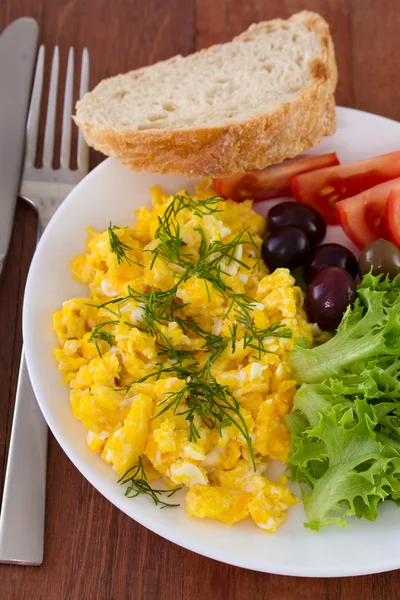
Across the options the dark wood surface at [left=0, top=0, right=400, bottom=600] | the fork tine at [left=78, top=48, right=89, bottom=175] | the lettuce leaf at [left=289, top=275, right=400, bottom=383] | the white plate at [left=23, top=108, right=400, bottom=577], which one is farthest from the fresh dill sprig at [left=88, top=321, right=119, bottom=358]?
the fork tine at [left=78, top=48, right=89, bottom=175]

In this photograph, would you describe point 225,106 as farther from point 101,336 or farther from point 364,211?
point 101,336

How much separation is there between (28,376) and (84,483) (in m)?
0.48

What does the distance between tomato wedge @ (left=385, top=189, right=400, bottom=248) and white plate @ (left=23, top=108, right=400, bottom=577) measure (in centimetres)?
29

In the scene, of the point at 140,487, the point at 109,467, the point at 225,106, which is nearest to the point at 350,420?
the point at 140,487

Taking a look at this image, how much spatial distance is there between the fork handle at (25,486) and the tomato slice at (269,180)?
119 centimetres

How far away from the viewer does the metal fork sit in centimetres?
237

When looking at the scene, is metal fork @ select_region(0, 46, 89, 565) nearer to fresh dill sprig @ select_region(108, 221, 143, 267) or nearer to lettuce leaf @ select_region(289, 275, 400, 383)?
fresh dill sprig @ select_region(108, 221, 143, 267)

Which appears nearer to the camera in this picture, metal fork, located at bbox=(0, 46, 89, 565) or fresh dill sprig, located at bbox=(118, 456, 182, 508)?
fresh dill sprig, located at bbox=(118, 456, 182, 508)

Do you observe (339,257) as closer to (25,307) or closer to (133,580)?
(25,307)

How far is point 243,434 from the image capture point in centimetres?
223

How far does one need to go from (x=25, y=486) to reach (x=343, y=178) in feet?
6.08

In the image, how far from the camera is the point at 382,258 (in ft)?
8.52

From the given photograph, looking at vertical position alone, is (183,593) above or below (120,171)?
below

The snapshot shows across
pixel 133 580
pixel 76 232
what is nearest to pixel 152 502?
pixel 133 580
